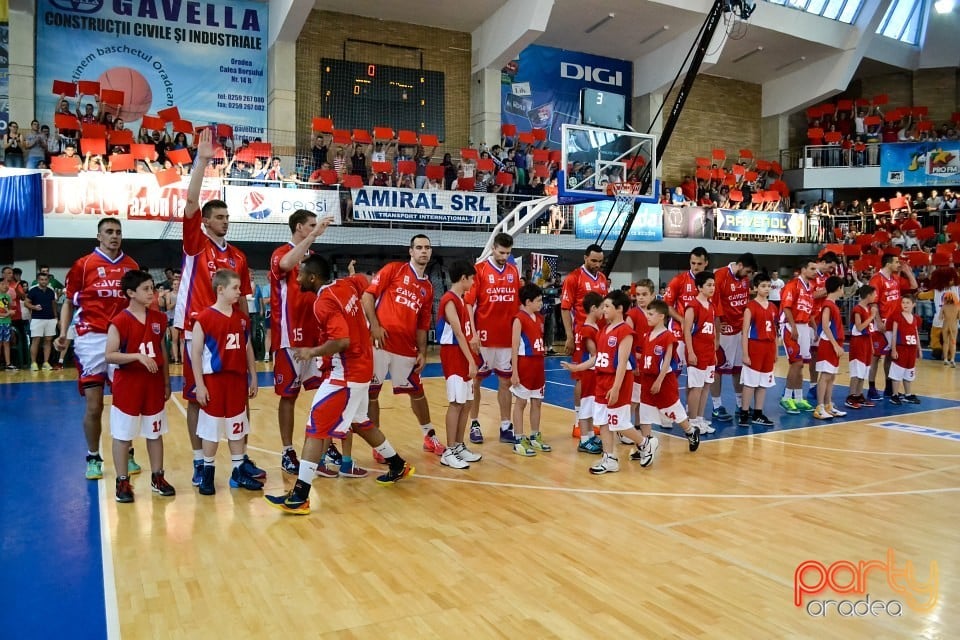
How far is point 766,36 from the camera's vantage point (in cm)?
2217

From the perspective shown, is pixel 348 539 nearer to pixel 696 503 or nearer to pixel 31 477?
pixel 696 503

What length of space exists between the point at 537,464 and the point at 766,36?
20.4 m

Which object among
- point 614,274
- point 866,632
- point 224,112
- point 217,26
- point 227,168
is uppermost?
point 217,26

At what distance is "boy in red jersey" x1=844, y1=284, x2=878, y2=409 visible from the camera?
30.3ft

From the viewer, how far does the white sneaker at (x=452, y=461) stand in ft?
20.0

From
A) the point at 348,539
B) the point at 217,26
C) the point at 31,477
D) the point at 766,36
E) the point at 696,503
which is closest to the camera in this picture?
the point at 348,539

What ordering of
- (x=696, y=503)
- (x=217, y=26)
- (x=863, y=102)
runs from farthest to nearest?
(x=863, y=102)
(x=217, y=26)
(x=696, y=503)

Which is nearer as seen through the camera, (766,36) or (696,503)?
(696,503)

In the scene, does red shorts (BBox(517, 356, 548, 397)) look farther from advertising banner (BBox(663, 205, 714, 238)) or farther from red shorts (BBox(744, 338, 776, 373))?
advertising banner (BBox(663, 205, 714, 238))

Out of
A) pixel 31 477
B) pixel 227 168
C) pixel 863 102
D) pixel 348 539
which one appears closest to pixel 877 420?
pixel 348 539

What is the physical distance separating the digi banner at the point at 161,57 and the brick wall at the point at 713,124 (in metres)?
13.2

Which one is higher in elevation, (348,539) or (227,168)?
(227,168)

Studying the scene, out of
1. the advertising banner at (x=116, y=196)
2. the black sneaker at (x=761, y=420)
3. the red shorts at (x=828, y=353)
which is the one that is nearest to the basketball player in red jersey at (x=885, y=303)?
the red shorts at (x=828, y=353)

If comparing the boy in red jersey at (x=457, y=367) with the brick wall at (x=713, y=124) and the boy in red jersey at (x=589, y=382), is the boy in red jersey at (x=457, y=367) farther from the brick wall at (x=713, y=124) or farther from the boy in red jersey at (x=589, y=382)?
the brick wall at (x=713, y=124)
